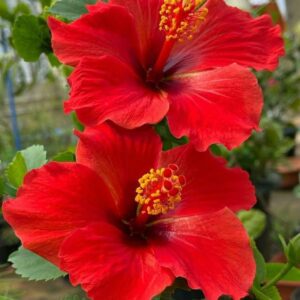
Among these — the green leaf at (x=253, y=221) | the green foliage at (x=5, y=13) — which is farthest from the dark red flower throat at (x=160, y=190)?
the green leaf at (x=253, y=221)

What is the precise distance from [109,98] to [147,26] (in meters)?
0.10

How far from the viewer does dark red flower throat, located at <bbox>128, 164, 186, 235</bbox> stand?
40cm

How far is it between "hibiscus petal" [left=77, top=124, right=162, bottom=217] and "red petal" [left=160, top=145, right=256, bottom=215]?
24 millimetres

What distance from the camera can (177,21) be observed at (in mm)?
446

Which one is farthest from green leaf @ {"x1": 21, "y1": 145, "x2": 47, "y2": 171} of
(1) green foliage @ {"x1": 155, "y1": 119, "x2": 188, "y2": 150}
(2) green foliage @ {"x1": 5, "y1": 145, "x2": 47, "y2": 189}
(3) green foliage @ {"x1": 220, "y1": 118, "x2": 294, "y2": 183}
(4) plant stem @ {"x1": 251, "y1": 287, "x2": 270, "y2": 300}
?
(3) green foliage @ {"x1": 220, "y1": 118, "x2": 294, "y2": 183}

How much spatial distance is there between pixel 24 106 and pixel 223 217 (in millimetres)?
3356

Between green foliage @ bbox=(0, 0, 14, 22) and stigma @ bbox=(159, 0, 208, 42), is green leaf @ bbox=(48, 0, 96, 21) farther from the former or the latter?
green foliage @ bbox=(0, 0, 14, 22)

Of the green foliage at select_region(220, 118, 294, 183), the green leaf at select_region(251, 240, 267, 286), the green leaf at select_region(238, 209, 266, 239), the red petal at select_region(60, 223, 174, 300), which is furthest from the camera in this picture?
the green foliage at select_region(220, 118, 294, 183)

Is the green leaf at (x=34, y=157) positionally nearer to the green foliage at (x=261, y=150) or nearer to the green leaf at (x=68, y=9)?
the green leaf at (x=68, y=9)

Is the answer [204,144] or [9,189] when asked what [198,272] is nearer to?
[204,144]

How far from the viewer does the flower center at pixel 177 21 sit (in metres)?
0.45

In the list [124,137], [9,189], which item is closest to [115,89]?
[124,137]

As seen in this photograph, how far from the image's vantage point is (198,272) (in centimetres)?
37

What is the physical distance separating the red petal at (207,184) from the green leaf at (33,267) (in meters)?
0.11
